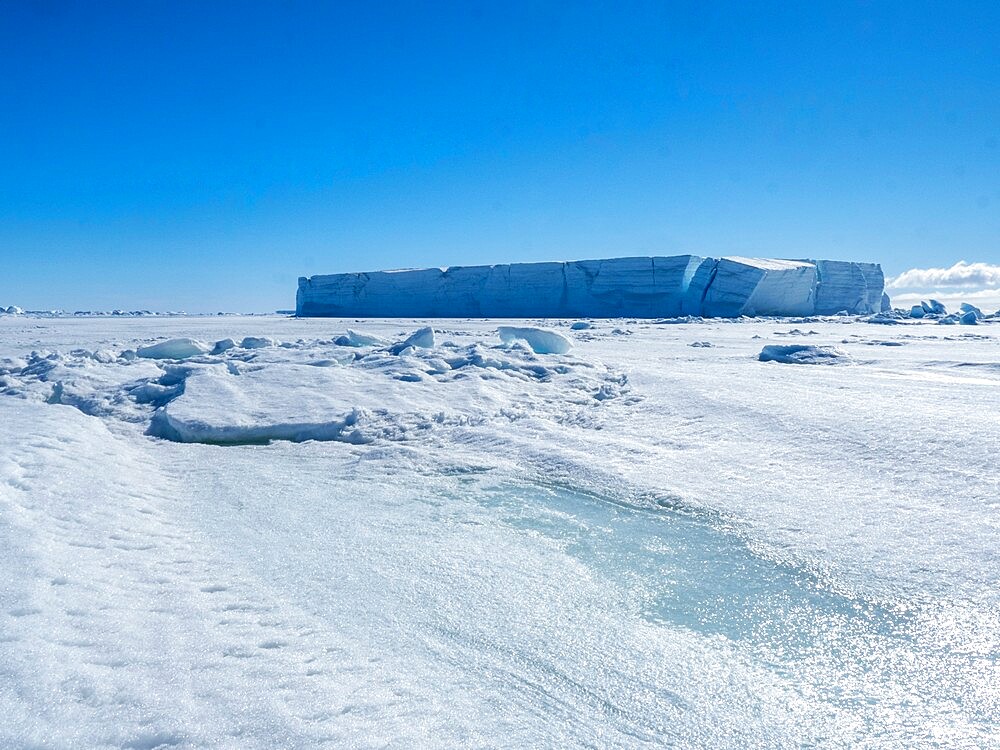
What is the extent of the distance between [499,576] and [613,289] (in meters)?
19.9

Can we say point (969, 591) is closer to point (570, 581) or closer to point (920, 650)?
point (920, 650)

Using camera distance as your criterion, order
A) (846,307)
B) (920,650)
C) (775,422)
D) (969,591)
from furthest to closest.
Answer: (846,307)
(775,422)
(969,591)
(920,650)

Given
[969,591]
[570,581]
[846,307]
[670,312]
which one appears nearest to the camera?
[969,591]

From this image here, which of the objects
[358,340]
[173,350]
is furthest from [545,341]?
[173,350]

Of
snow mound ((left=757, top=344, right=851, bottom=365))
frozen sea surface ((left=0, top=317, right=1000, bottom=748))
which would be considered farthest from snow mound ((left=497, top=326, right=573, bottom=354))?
frozen sea surface ((left=0, top=317, right=1000, bottom=748))

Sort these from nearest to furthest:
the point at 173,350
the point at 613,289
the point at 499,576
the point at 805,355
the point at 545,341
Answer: the point at 499,576, the point at 805,355, the point at 173,350, the point at 545,341, the point at 613,289

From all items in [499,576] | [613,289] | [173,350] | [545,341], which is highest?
[613,289]

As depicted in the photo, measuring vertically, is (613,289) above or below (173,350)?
above

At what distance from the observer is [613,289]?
68.9ft

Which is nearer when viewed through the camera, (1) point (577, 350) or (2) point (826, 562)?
(2) point (826, 562)

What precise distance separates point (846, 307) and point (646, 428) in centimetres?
2301

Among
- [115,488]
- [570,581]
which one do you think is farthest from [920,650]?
[115,488]

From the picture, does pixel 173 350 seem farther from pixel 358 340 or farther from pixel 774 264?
pixel 774 264

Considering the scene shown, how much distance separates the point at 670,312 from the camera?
21.1 meters
